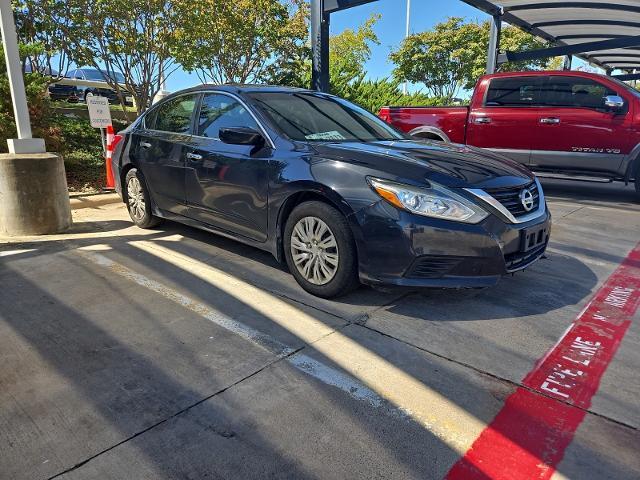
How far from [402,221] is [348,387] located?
3.61 ft

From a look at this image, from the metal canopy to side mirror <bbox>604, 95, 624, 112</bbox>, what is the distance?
4674 millimetres

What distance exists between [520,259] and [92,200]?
5915 millimetres

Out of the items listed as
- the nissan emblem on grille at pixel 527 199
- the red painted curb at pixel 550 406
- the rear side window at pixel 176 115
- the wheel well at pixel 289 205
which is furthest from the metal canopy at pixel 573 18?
the red painted curb at pixel 550 406

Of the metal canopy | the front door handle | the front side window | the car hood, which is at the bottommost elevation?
the car hood

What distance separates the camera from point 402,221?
9.93ft

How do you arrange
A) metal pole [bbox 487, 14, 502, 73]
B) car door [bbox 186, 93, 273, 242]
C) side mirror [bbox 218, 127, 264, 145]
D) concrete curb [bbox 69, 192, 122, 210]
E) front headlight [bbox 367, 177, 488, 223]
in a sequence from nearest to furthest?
1. front headlight [bbox 367, 177, 488, 223]
2. side mirror [bbox 218, 127, 264, 145]
3. car door [bbox 186, 93, 273, 242]
4. concrete curb [bbox 69, 192, 122, 210]
5. metal pole [bbox 487, 14, 502, 73]

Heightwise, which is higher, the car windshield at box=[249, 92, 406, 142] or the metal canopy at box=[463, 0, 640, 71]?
the metal canopy at box=[463, 0, 640, 71]

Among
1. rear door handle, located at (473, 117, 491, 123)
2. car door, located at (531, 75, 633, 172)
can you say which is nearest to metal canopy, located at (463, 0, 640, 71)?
rear door handle, located at (473, 117, 491, 123)

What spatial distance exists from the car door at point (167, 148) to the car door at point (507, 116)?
5.38 meters

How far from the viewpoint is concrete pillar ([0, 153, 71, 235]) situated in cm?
497

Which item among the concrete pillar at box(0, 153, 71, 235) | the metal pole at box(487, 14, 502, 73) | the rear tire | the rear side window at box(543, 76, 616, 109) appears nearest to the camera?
the concrete pillar at box(0, 153, 71, 235)

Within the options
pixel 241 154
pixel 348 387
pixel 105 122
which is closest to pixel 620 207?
pixel 241 154

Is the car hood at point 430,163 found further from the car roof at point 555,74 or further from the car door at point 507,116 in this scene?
the car roof at point 555,74

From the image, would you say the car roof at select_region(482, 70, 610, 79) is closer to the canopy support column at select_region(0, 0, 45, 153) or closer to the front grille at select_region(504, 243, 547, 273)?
the front grille at select_region(504, 243, 547, 273)
